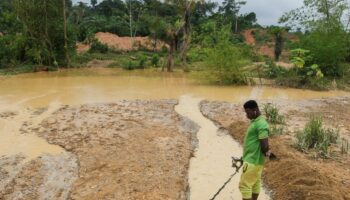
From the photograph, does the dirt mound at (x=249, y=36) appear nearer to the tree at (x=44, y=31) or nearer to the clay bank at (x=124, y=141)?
the tree at (x=44, y=31)

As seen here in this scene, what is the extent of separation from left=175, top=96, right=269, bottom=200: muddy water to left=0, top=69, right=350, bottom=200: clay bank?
18 mm

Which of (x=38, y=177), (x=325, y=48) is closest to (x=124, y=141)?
(x=38, y=177)

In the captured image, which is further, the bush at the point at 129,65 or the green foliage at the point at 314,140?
the bush at the point at 129,65

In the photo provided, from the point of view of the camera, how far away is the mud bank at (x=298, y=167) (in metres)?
6.19

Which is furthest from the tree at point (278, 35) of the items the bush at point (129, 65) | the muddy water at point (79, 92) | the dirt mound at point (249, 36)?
the dirt mound at point (249, 36)

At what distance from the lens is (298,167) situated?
692 centimetres

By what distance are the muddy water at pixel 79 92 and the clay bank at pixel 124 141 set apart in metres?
0.04

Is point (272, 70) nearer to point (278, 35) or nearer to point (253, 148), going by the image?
point (278, 35)

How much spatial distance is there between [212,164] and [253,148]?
2.80 metres

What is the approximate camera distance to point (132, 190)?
21.4ft

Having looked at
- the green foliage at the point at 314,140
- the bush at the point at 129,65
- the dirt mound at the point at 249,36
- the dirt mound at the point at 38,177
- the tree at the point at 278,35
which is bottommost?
the dirt mound at the point at 38,177

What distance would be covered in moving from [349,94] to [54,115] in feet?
41.0

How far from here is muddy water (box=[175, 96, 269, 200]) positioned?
6.68 metres

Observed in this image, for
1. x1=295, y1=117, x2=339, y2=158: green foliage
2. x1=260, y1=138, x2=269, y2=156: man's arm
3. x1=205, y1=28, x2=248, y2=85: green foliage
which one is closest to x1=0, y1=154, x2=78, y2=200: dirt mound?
x1=260, y1=138, x2=269, y2=156: man's arm
